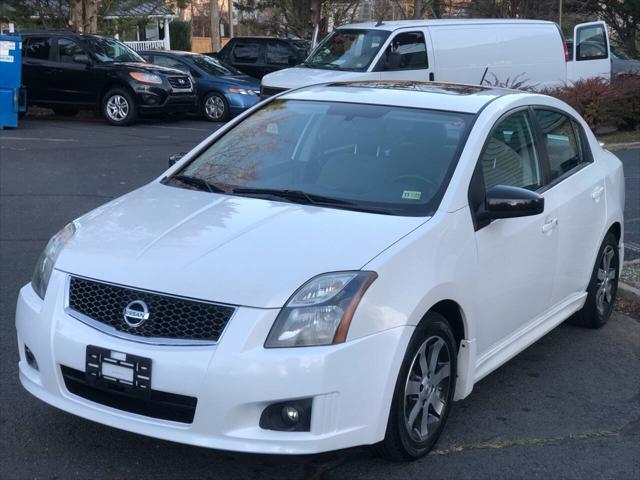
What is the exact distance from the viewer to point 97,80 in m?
18.3

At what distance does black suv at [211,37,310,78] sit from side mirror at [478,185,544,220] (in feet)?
57.5

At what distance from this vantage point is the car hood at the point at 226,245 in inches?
152

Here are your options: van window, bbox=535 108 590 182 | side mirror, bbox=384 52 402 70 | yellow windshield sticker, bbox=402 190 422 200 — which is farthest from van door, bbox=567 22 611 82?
yellow windshield sticker, bbox=402 190 422 200

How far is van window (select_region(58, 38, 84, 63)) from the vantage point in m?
18.5

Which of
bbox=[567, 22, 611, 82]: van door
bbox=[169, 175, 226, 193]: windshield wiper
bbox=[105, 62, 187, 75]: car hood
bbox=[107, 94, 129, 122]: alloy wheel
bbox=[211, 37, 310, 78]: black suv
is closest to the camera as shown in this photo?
bbox=[169, 175, 226, 193]: windshield wiper

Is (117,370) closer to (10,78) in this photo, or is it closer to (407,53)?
(407,53)

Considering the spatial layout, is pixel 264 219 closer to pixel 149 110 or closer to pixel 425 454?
pixel 425 454

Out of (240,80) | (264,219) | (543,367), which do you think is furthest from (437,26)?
(264,219)

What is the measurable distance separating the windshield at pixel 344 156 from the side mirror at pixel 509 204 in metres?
0.24

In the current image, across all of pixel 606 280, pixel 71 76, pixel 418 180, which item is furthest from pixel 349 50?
pixel 418 180

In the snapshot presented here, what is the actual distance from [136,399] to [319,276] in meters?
0.90

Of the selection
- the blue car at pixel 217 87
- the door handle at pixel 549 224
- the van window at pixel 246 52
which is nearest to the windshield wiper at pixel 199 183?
the door handle at pixel 549 224

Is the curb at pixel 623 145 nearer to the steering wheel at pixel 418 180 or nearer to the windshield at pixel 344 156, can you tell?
the windshield at pixel 344 156

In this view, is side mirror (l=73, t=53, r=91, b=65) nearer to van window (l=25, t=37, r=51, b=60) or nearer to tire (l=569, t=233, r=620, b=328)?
van window (l=25, t=37, r=51, b=60)
